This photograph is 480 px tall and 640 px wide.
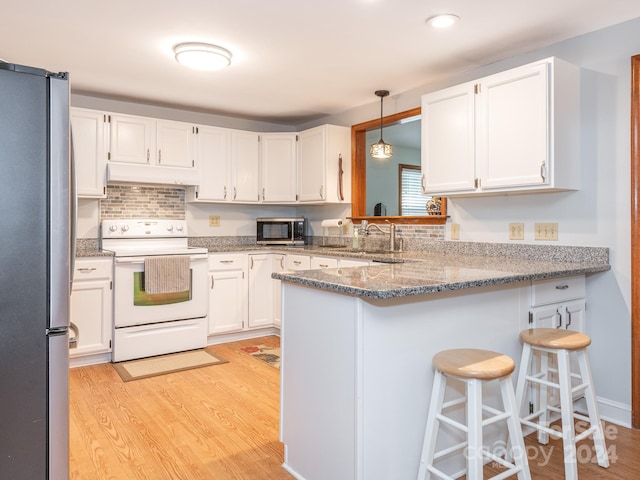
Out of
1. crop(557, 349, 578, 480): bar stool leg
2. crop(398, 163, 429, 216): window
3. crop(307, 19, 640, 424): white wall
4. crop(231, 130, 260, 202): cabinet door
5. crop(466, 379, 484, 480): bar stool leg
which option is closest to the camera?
crop(466, 379, 484, 480): bar stool leg

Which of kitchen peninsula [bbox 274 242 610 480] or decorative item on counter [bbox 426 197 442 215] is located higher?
decorative item on counter [bbox 426 197 442 215]

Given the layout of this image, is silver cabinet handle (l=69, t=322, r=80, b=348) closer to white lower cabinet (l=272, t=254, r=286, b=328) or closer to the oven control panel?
the oven control panel

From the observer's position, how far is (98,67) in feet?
11.0

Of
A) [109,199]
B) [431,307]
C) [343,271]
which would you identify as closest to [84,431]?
[343,271]

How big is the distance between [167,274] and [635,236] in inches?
129

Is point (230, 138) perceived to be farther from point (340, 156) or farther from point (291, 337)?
point (291, 337)

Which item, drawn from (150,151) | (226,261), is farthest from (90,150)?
(226,261)

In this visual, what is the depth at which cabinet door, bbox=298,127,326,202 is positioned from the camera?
4438mm

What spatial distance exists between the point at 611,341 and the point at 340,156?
9.06 ft

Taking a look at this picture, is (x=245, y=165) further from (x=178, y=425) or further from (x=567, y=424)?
(x=567, y=424)

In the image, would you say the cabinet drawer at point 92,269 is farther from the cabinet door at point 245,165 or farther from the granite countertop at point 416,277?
the granite countertop at point 416,277

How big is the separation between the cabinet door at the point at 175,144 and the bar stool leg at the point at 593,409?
3.53 metres

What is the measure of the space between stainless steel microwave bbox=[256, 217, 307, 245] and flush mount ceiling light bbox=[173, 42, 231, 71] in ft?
6.49

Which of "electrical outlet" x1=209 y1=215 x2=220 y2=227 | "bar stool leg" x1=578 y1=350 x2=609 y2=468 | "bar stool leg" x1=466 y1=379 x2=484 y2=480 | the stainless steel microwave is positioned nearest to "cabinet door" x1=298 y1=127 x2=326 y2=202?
the stainless steel microwave
